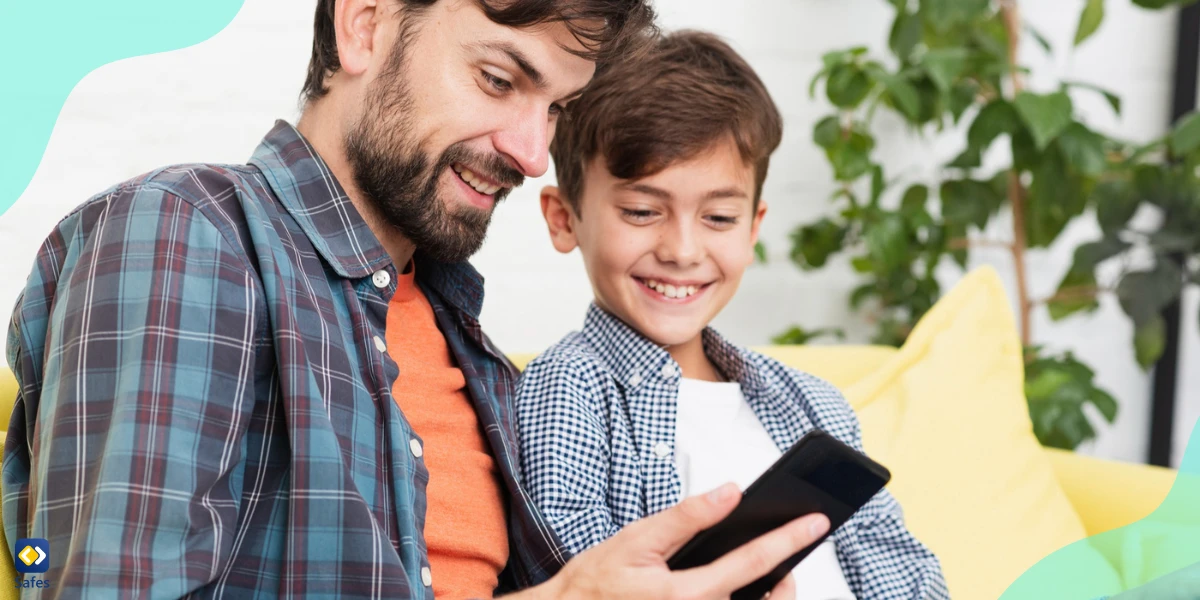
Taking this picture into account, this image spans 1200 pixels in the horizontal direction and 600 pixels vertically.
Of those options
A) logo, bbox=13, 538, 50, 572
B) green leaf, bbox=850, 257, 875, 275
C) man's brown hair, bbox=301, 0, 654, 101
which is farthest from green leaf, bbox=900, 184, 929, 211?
logo, bbox=13, 538, 50, 572

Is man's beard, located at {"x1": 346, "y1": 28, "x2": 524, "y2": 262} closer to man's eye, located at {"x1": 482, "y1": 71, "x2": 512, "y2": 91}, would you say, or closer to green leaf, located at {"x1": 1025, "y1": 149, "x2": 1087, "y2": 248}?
man's eye, located at {"x1": 482, "y1": 71, "x2": 512, "y2": 91}

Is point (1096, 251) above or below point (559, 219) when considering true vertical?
below

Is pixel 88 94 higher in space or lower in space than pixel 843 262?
higher

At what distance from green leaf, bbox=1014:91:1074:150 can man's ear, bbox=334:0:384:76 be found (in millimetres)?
1207

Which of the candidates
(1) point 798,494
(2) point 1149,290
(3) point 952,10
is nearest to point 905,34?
(3) point 952,10

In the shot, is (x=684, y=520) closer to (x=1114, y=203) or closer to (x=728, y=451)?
(x=728, y=451)

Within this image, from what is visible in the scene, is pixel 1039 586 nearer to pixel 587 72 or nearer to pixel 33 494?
pixel 587 72

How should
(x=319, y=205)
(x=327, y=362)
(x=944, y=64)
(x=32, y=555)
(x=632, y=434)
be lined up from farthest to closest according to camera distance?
(x=944, y=64) → (x=632, y=434) → (x=319, y=205) → (x=327, y=362) → (x=32, y=555)

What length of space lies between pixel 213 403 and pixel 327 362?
11 cm

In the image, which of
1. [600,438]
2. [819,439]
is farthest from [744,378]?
[819,439]

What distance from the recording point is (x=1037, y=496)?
1.36m

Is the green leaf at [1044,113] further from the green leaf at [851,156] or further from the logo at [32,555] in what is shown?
the logo at [32,555]

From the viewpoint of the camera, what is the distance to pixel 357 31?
102 cm

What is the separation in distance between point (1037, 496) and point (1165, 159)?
3.36 ft
